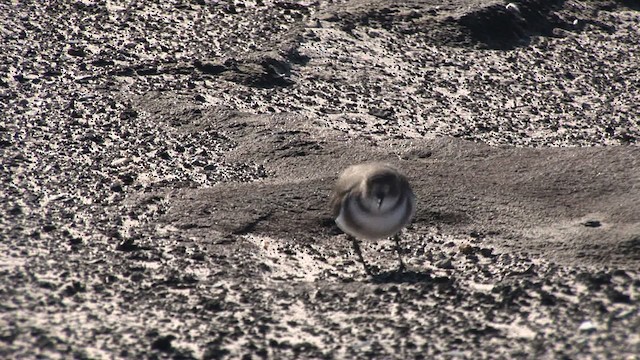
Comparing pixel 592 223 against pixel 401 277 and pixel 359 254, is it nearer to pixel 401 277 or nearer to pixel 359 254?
pixel 401 277

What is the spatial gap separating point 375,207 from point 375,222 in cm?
9

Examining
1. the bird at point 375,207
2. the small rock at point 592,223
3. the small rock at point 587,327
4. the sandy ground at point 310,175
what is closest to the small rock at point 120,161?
the sandy ground at point 310,175

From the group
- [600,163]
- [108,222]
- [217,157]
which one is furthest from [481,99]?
[108,222]

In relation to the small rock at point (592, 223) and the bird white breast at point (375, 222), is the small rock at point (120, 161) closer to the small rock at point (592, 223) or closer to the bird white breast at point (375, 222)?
the bird white breast at point (375, 222)

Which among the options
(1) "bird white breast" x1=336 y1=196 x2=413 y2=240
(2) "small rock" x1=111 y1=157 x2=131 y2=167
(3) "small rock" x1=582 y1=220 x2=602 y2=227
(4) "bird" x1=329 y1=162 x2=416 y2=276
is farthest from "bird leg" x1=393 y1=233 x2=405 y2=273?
(2) "small rock" x1=111 y1=157 x2=131 y2=167

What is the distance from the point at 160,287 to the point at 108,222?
2.92 feet

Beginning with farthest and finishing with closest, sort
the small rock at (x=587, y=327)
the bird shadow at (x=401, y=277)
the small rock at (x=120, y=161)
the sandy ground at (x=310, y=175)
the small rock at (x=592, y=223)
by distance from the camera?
1. the small rock at (x=120, y=161)
2. the small rock at (x=592, y=223)
3. the bird shadow at (x=401, y=277)
4. the sandy ground at (x=310, y=175)
5. the small rock at (x=587, y=327)

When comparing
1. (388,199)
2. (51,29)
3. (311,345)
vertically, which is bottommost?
(311,345)

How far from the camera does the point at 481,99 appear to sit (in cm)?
794

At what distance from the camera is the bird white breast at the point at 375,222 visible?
5.76m

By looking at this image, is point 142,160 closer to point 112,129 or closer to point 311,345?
point 112,129

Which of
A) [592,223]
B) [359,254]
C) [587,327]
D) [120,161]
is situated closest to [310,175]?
[359,254]

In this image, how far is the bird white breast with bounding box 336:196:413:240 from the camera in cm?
576

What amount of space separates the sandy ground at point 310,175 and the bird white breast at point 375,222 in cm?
24
